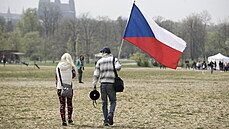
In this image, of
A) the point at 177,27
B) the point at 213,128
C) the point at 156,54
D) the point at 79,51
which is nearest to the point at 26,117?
the point at 156,54

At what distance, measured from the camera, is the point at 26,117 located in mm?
10102

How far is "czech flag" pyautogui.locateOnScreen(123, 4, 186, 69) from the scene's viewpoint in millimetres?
9875

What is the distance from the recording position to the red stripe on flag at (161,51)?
9.99m

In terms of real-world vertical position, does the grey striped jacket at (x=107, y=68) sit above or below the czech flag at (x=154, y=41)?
below

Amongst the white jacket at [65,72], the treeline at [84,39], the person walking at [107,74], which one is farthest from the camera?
the treeline at [84,39]

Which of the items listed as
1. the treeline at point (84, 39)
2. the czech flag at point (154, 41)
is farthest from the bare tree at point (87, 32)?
the czech flag at point (154, 41)

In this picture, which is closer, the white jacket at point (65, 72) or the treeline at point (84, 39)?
the white jacket at point (65, 72)

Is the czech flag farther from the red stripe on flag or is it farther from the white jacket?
the white jacket

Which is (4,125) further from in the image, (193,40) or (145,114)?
(193,40)

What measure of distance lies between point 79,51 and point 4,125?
8179cm

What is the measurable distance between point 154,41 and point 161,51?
0.33 m

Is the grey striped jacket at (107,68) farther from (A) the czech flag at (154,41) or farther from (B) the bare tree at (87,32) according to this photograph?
(B) the bare tree at (87,32)

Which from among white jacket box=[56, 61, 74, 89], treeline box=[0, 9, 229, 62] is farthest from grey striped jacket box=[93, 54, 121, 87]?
treeline box=[0, 9, 229, 62]

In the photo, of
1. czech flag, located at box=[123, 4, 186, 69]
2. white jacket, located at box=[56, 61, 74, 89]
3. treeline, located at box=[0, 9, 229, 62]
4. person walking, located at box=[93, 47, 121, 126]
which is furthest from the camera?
treeline, located at box=[0, 9, 229, 62]
